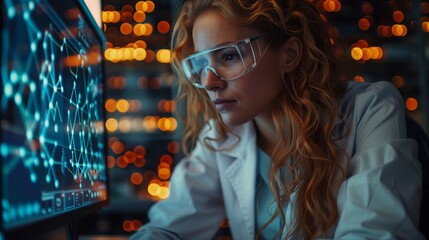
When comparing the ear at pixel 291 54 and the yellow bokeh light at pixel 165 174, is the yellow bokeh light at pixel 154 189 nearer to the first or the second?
the yellow bokeh light at pixel 165 174

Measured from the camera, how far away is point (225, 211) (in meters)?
1.53

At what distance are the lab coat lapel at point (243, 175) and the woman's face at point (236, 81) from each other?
20cm

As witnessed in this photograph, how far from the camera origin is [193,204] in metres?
1.45

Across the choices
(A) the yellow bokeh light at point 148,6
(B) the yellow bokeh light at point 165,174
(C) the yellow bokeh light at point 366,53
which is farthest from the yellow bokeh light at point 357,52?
(B) the yellow bokeh light at point 165,174

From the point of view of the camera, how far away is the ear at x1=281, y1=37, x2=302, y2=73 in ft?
4.18

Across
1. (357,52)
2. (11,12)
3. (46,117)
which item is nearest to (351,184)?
(46,117)

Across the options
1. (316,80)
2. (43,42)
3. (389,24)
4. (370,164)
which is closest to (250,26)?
(316,80)

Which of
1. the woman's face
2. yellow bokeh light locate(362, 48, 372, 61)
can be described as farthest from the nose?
yellow bokeh light locate(362, 48, 372, 61)

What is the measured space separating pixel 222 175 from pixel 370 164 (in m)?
0.58

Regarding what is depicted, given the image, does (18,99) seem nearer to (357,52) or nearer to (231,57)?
(231,57)

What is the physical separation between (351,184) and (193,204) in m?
0.61

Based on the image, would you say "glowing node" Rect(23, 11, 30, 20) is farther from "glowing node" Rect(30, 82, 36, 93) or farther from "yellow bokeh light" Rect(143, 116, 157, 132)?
"yellow bokeh light" Rect(143, 116, 157, 132)

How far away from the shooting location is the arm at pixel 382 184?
90 centimetres

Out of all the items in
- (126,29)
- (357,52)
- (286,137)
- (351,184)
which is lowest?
(351,184)
